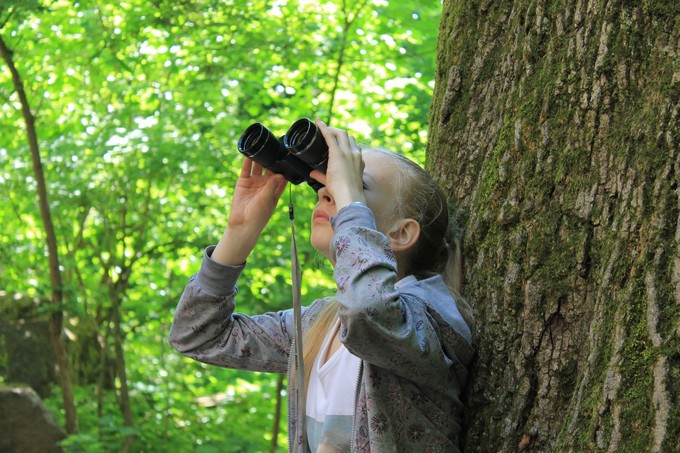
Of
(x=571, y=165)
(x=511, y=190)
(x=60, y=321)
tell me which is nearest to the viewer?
(x=571, y=165)

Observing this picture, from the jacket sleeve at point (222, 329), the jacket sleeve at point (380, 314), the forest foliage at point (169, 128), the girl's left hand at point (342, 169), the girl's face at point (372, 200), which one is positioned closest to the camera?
the jacket sleeve at point (380, 314)

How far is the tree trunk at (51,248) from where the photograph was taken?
5.17 meters

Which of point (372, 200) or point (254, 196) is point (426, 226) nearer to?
point (372, 200)

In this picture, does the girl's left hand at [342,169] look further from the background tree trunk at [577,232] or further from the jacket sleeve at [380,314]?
the background tree trunk at [577,232]

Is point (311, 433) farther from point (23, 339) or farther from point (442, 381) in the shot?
point (23, 339)

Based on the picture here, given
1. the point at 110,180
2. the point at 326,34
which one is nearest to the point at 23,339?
the point at 110,180

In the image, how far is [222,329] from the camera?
7.43 ft

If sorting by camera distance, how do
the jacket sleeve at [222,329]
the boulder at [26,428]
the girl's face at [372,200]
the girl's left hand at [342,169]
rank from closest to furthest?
the girl's left hand at [342,169]
the girl's face at [372,200]
the jacket sleeve at [222,329]
the boulder at [26,428]

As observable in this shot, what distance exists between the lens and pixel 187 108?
19.3 feet

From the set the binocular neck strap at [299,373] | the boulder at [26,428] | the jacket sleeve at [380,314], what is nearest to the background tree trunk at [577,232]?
the jacket sleeve at [380,314]

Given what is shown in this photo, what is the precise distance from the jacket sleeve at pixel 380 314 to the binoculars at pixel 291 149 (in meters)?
0.19

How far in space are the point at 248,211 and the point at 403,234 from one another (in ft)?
1.60

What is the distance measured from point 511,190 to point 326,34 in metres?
4.05

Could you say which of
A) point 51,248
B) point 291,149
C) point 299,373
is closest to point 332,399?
point 299,373
